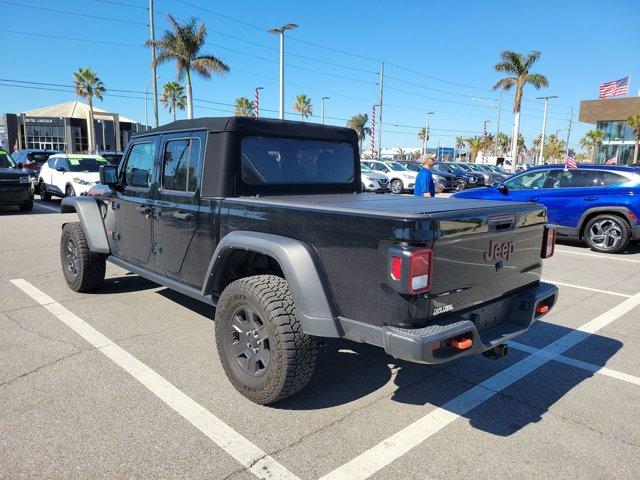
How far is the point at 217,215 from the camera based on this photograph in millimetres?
3539

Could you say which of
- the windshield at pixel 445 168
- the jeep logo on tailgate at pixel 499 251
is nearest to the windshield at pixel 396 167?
the windshield at pixel 445 168

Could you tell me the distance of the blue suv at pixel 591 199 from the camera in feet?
28.3

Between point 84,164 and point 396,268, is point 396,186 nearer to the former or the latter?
point 84,164

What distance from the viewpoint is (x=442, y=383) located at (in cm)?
357

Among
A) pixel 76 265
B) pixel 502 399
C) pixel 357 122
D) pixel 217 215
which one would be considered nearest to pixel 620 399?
pixel 502 399

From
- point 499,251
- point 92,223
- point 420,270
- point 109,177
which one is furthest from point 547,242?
point 92,223

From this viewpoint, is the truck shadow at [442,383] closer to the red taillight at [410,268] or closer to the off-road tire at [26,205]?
the red taillight at [410,268]

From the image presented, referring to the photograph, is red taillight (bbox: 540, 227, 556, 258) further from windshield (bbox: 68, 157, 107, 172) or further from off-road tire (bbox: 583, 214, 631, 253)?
windshield (bbox: 68, 157, 107, 172)

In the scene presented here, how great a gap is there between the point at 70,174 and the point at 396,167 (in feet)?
53.1

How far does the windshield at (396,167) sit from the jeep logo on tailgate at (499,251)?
879 inches

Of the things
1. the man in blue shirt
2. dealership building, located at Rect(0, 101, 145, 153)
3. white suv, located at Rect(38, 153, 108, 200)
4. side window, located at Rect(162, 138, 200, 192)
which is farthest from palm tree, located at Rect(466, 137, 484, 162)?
side window, located at Rect(162, 138, 200, 192)

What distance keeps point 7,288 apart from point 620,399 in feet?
20.9

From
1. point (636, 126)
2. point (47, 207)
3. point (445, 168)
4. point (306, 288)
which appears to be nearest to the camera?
point (306, 288)

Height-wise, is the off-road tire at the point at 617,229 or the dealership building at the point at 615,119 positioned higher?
the dealership building at the point at 615,119
